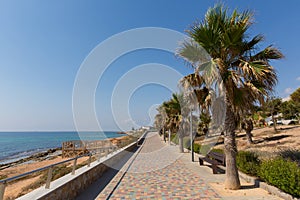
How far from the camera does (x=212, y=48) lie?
18.3 feet

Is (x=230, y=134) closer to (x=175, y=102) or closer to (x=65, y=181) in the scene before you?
(x=65, y=181)

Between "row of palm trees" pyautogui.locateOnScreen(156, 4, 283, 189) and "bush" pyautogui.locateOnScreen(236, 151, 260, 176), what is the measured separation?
107cm

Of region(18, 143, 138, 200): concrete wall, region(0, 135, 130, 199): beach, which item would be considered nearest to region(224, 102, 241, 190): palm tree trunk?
region(18, 143, 138, 200): concrete wall

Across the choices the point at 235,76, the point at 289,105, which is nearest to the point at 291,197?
the point at 235,76

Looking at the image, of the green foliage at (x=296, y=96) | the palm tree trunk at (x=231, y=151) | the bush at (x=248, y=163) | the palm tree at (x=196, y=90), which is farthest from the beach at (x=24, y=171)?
the green foliage at (x=296, y=96)

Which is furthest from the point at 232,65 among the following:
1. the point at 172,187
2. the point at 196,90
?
the point at 172,187

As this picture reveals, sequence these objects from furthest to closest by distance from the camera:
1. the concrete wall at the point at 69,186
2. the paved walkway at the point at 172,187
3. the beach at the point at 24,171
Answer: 1. the beach at the point at 24,171
2. the paved walkway at the point at 172,187
3. the concrete wall at the point at 69,186

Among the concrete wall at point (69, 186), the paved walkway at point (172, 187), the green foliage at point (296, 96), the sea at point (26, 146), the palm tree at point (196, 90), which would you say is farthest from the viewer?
the green foliage at point (296, 96)

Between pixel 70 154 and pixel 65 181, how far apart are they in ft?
56.3

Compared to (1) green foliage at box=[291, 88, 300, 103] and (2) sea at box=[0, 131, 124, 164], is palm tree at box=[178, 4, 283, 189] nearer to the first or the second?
(2) sea at box=[0, 131, 124, 164]

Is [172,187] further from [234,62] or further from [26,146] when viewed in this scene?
[26,146]

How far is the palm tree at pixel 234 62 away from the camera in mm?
5043

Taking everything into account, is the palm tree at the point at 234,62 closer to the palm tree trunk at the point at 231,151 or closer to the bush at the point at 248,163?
the palm tree trunk at the point at 231,151

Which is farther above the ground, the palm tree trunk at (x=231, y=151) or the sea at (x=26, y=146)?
the palm tree trunk at (x=231, y=151)
